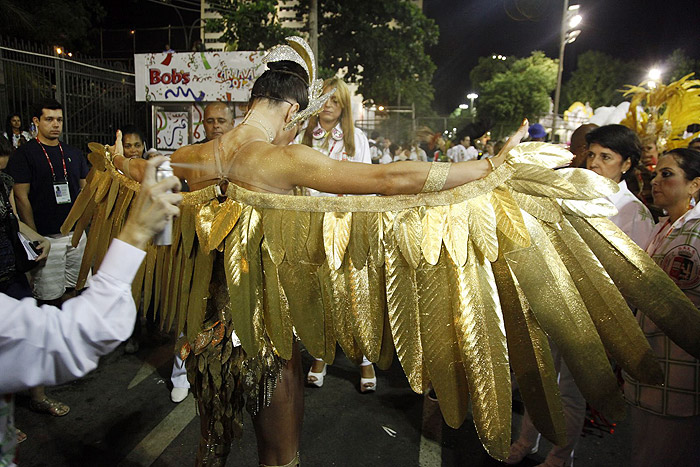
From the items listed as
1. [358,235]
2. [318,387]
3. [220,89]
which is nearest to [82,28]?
[220,89]

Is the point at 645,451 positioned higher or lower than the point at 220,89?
lower

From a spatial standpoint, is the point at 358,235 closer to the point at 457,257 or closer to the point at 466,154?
the point at 457,257

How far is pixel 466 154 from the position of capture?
40.5ft

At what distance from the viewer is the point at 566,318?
4.76 feet

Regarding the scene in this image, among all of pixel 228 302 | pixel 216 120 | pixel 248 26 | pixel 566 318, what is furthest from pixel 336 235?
pixel 248 26

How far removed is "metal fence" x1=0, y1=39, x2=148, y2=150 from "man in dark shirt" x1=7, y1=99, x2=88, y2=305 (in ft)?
15.0

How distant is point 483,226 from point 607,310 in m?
0.49

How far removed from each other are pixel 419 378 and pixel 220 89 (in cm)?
814

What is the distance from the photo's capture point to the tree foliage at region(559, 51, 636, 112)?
37281 mm

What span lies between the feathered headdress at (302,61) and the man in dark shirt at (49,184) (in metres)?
2.62

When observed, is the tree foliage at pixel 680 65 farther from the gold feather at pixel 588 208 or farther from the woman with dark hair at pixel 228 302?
the woman with dark hair at pixel 228 302

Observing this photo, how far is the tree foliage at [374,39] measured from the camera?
51.7 ft

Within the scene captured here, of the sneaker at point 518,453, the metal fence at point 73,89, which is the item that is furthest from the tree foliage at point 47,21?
the sneaker at point 518,453

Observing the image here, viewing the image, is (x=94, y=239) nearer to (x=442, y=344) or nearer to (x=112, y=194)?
(x=112, y=194)
